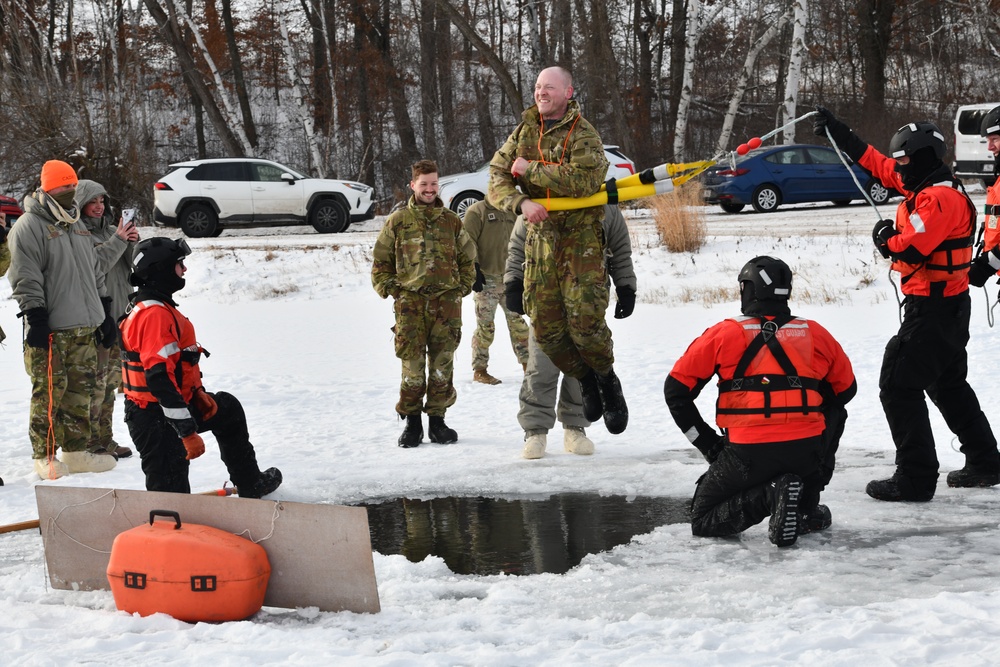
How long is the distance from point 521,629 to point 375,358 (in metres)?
6.97

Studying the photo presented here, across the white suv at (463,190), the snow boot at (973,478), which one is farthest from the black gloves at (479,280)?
the white suv at (463,190)

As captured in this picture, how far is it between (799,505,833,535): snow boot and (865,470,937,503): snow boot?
0.61m

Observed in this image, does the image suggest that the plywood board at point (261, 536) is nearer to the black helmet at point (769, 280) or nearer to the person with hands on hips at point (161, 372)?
the person with hands on hips at point (161, 372)

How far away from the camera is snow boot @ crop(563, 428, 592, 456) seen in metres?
6.75

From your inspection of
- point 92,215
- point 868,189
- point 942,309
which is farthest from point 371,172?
point 942,309

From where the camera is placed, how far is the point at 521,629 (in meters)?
3.86

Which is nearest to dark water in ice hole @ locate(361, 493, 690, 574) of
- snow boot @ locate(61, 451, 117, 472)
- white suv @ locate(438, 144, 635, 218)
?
snow boot @ locate(61, 451, 117, 472)

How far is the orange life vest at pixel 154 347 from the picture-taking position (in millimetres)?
5008

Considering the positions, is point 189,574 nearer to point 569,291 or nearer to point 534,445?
point 569,291

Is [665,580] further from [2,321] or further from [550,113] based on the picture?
[2,321]

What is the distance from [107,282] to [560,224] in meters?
3.86

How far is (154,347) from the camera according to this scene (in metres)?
4.99

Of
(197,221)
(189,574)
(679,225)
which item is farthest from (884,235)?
(197,221)

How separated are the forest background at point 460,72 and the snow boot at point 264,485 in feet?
56.1
